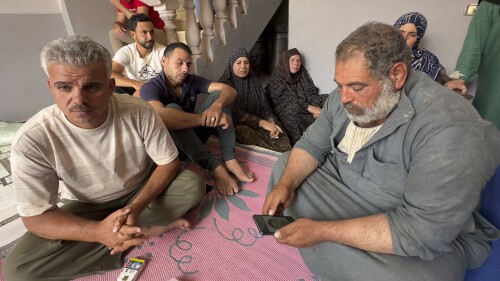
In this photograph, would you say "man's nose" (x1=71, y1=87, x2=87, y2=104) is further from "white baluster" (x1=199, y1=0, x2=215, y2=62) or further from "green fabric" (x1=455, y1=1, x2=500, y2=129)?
"green fabric" (x1=455, y1=1, x2=500, y2=129)

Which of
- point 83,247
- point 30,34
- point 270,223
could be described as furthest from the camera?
point 30,34

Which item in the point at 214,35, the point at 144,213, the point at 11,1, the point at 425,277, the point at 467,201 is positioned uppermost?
the point at 11,1

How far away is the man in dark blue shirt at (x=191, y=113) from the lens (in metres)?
1.67

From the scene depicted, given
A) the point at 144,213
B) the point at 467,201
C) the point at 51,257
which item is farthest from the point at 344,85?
the point at 51,257

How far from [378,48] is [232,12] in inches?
85.5

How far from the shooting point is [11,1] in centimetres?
258

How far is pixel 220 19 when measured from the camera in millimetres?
2646

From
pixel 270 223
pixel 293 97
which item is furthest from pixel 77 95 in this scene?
pixel 293 97

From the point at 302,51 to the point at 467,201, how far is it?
243cm

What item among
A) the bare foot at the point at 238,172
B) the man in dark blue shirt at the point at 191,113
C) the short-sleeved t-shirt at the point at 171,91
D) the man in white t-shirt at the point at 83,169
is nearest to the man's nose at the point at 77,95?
the man in white t-shirt at the point at 83,169

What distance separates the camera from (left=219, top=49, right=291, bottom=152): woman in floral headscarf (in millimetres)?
2281

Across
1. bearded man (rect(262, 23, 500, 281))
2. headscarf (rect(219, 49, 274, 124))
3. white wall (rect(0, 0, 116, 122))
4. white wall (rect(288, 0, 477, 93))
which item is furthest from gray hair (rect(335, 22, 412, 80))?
white wall (rect(0, 0, 116, 122))

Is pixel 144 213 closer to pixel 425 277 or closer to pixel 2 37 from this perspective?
pixel 425 277

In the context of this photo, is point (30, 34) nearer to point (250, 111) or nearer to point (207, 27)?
point (207, 27)
